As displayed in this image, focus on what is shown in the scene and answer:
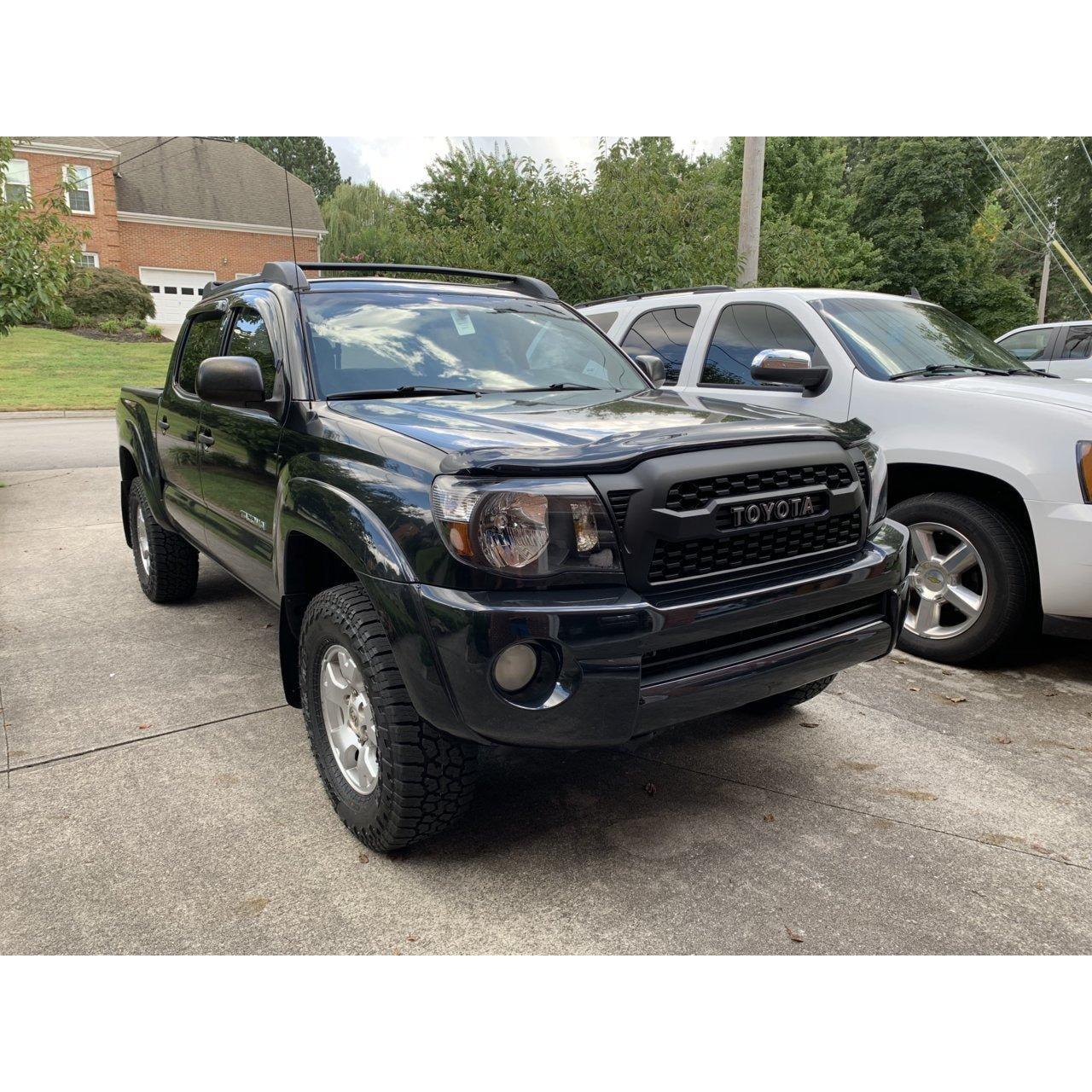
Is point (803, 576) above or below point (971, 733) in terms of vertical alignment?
above

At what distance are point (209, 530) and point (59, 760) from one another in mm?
1244

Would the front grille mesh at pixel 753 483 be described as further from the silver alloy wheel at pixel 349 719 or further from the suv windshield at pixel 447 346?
the suv windshield at pixel 447 346

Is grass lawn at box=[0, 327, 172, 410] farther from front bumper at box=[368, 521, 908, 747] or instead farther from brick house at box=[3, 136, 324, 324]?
front bumper at box=[368, 521, 908, 747]

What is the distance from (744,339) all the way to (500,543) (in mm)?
3700

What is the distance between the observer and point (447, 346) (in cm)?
386

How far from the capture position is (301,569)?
3342 millimetres

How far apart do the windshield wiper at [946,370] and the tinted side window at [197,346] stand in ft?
11.6

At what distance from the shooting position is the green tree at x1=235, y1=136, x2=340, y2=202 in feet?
226

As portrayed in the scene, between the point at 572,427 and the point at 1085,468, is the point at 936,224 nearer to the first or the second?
the point at 1085,468

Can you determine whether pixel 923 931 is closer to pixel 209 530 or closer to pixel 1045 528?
pixel 1045 528

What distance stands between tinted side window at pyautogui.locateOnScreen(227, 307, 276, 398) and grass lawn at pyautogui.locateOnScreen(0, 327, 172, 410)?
18.1m

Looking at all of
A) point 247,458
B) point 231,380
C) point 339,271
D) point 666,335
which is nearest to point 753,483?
point 231,380

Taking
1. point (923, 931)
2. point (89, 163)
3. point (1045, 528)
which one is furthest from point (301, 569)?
point (89, 163)

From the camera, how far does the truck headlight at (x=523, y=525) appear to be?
249 centimetres
